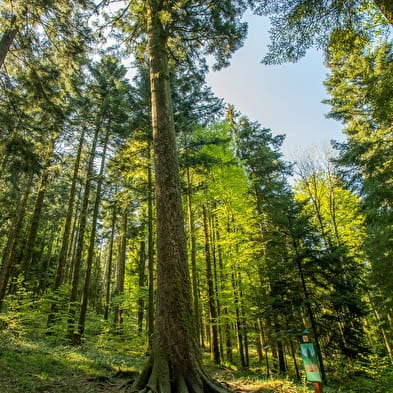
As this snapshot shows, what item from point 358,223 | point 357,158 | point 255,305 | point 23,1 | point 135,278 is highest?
point 23,1

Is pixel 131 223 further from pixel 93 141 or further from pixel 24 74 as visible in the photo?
pixel 24 74

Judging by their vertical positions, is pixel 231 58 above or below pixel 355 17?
above

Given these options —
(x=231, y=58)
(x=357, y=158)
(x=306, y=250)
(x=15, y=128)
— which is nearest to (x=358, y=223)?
(x=357, y=158)

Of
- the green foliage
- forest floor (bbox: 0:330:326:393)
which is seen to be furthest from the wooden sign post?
the green foliage

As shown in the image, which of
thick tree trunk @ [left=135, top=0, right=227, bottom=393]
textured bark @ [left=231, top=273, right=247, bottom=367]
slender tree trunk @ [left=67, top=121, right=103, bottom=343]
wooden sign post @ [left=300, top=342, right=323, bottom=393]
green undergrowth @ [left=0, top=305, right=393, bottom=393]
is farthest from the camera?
textured bark @ [left=231, top=273, right=247, bottom=367]

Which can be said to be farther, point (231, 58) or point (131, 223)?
point (131, 223)

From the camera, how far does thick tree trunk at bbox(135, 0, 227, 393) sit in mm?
3672

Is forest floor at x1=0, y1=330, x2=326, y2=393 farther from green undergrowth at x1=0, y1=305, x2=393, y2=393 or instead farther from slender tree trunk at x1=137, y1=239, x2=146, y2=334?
slender tree trunk at x1=137, y1=239, x2=146, y2=334

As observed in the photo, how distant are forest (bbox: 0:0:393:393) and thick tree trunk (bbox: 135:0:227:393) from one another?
0.08 feet

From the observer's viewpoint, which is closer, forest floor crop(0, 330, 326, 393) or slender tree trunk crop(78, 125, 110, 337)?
forest floor crop(0, 330, 326, 393)

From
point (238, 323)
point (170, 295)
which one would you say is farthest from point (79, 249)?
point (170, 295)

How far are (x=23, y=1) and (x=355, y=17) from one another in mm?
8757

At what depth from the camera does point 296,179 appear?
56.0 ft

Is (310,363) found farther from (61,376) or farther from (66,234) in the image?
(66,234)
